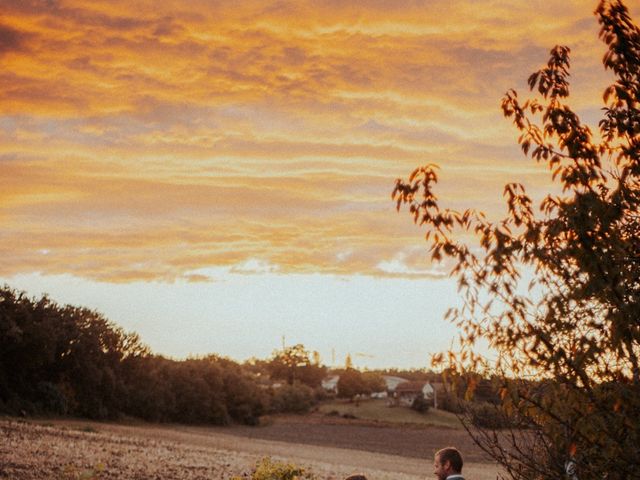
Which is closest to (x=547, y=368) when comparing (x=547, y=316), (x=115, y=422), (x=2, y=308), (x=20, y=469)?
(x=547, y=316)

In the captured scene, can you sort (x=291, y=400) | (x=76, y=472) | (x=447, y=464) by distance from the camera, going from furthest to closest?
(x=291, y=400) < (x=76, y=472) < (x=447, y=464)

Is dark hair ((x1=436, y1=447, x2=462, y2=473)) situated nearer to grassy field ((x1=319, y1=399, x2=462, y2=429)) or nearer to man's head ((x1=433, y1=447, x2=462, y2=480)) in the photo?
man's head ((x1=433, y1=447, x2=462, y2=480))

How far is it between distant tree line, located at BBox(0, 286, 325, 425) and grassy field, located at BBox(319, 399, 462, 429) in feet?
85.3

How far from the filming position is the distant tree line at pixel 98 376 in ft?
201

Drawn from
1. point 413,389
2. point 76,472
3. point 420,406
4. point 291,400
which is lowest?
point 420,406

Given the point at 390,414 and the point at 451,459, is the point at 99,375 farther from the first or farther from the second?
the point at 451,459

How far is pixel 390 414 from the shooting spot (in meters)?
118

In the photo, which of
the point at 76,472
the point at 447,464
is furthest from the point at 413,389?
the point at 447,464

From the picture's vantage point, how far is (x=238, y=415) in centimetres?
8944

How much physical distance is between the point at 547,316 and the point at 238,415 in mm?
87263

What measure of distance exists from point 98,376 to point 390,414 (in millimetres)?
61385

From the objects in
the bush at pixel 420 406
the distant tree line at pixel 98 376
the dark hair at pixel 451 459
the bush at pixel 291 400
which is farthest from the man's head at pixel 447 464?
the bush at pixel 420 406

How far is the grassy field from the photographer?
11094cm

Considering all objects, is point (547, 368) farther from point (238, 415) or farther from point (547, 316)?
point (238, 415)
